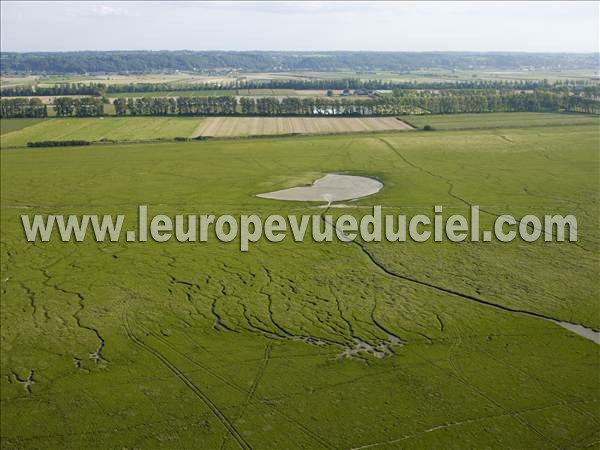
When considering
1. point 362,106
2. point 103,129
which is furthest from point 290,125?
point 103,129

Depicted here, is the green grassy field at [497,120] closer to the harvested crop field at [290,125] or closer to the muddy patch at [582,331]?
the harvested crop field at [290,125]

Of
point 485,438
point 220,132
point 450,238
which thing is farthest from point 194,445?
point 220,132

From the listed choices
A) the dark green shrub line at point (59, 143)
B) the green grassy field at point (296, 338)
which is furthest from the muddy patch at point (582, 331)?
the dark green shrub line at point (59, 143)

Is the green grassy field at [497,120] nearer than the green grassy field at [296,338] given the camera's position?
No

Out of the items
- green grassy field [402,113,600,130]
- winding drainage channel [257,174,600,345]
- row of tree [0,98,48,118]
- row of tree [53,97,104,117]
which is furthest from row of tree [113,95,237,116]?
winding drainage channel [257,174,600,345]

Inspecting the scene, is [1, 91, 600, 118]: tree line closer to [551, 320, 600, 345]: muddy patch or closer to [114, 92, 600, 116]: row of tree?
[114, 92, 600, 116]: row of tree

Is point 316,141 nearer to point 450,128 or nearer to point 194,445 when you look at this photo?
point 450,128
